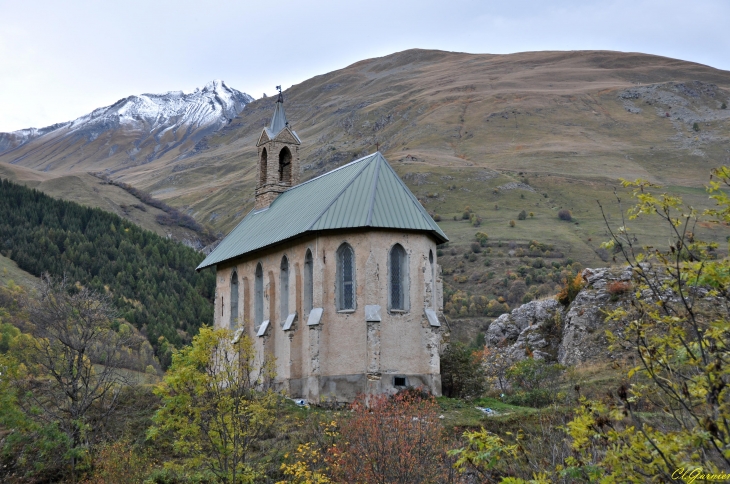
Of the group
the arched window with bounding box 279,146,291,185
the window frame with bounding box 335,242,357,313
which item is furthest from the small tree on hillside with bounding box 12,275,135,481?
the arched window with bounding box 279,146,291,185

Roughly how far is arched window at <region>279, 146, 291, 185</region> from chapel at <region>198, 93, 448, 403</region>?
8936 millimetres

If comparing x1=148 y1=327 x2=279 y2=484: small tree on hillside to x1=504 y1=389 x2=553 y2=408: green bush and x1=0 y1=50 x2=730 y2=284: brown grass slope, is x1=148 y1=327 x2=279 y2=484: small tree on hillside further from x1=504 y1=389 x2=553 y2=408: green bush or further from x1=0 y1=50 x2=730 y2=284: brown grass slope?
x1=0 y1=50 x2=730 y2=284: brown grass slope

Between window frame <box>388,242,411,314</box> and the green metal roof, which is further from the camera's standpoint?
the green metal roof

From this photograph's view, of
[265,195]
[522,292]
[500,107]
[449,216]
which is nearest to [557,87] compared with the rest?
[500,107]

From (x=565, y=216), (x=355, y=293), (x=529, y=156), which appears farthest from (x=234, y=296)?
(x=529, y=156)

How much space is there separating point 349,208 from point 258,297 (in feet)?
26.7

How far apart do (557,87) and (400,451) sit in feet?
592

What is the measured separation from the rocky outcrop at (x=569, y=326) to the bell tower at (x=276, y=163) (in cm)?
1562

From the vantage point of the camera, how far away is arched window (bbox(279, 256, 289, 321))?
3388 cm

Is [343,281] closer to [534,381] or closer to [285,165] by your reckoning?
[534,381]

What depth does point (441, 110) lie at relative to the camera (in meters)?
170

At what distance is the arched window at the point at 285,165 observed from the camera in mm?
43875

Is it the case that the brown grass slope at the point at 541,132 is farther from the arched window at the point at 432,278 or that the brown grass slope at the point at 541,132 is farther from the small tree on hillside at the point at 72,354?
the small tree on hillside at the point at 72,354

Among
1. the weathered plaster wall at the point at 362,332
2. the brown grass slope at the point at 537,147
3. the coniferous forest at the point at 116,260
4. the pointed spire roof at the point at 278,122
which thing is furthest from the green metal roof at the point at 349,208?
the brown grass slope at the point at 537,147
